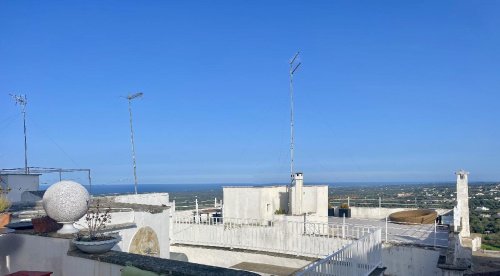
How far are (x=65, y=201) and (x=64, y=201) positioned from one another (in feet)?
0.04

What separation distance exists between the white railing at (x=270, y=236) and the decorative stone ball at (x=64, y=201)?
8369 mm

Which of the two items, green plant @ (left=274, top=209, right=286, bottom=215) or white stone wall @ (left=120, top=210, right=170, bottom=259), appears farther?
green plant @ (left=274, top=209, right=286, bottom=215)

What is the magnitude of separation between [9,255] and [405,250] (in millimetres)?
10408

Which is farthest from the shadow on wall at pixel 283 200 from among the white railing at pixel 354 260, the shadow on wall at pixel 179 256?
the white railing at pixel 354 260

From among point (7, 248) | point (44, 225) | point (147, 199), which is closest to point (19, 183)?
point (147, 199)

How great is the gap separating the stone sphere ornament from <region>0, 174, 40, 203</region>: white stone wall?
38.4ft

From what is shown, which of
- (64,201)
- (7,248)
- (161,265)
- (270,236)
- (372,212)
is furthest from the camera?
(372,212)

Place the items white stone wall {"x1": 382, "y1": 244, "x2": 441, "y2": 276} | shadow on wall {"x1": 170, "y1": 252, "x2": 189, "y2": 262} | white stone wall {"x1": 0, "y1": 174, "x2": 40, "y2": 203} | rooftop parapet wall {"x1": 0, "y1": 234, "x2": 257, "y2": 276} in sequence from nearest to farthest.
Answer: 1. rooftop parapet wall {"x1": 0, "y1": 234, "x2": 257, "y2": 276}
2. white stone wall {"x1": 382, "y1": 244, "x2": 441, "y2": 276}
3. shadow on wall {"x1": 170, "y1": 252, "x2": 189, "y2": 262}
4. white stone wall {"x1": 0, "y1": 174, "x2": 40, "y2": 203}

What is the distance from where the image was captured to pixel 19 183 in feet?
54.2

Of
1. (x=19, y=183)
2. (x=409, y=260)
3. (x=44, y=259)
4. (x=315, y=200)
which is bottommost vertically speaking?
(x=409, y=260)

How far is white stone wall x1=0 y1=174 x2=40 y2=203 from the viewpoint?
52.3 ft

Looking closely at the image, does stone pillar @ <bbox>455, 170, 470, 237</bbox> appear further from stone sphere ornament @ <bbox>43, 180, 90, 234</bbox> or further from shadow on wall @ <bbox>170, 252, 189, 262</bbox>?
stone sphere ornament @ <bbox>43, 180, 90, 234</bbox>

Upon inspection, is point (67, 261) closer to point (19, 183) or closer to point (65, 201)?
point (65, 201)

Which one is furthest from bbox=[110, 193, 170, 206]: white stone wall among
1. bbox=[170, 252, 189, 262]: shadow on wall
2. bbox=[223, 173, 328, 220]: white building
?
bbox=[223, 173, 328, 220]: white building
